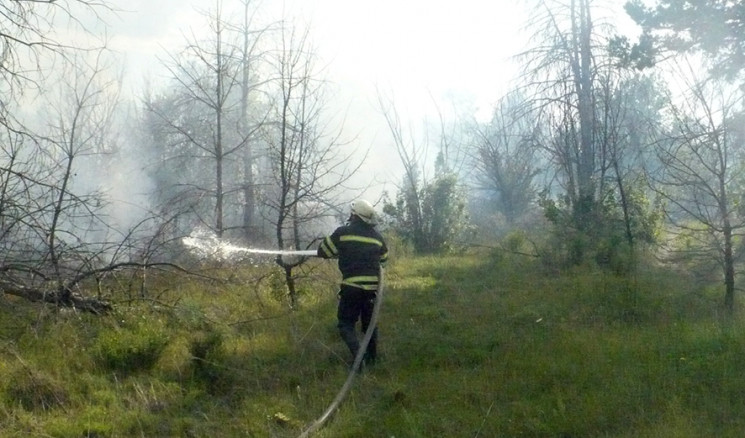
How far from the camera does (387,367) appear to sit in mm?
7555

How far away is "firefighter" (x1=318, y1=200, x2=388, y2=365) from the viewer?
310 inches

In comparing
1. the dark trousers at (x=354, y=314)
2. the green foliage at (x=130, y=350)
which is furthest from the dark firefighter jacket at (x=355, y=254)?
the green foliage at (x=130, y=350)

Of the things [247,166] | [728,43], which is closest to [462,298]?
[728,43]

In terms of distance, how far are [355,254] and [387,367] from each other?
4.13 ft

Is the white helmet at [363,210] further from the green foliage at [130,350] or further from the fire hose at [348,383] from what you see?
the green foliage at [130,350]

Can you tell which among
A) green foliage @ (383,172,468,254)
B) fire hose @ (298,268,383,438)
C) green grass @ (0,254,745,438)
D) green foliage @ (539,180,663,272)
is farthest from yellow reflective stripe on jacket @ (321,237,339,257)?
green foliage @ (383,172,468,254)

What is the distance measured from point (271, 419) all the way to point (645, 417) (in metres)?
2.98

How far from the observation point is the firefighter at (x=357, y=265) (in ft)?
25.8

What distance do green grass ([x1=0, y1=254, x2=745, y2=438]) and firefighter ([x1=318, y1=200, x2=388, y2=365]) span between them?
1.38 ft

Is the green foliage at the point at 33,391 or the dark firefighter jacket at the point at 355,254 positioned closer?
the green foliage at the point at 33,391

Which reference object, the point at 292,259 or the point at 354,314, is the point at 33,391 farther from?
the point at 292,259

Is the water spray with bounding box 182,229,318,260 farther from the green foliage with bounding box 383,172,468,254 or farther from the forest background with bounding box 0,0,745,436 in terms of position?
the green foliage with bounding box 383,172,468,254

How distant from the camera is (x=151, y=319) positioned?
8.27m

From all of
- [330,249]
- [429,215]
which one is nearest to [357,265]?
[330,249]
